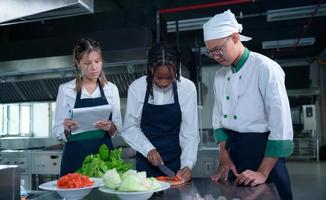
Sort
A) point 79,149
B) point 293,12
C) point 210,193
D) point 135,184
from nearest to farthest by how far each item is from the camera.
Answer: point 135,184 → point 210,193 → point 79,149 → point 293,12

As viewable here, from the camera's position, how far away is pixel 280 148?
120 cm

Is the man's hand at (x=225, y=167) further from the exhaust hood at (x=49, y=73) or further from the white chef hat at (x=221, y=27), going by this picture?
the exhaust hood at (x=49, y=73)

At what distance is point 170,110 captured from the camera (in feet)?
5.16

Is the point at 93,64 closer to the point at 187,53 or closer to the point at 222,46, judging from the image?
the point at 222,46

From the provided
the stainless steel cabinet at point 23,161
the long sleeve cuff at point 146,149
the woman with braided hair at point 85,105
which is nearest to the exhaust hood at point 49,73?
the stainless steel cabinet at point 23,161

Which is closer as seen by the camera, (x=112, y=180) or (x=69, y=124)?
(x=112, y=180)

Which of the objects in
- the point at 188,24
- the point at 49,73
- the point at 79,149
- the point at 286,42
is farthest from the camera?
the point at 286,42

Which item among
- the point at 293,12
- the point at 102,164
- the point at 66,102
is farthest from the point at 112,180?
the point at 293,12

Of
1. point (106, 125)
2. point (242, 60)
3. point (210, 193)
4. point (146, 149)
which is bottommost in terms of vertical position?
point (210, 193)

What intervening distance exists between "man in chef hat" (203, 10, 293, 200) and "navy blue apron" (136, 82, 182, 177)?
0.27m

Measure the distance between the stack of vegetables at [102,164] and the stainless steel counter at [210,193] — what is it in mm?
85

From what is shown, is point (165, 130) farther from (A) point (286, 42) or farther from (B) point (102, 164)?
(A) point (286, 42)

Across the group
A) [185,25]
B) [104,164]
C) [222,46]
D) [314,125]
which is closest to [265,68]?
[222,46]

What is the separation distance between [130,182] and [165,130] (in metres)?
0.66
